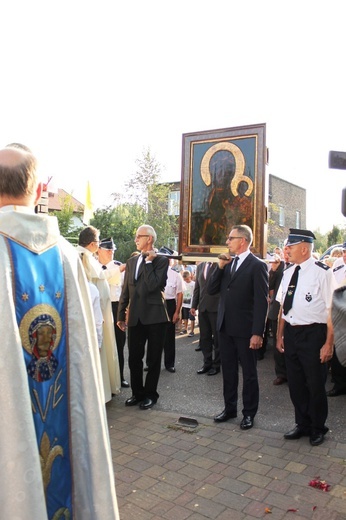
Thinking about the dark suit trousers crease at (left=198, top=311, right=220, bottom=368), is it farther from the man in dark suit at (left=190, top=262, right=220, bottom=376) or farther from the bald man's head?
the bald man's head

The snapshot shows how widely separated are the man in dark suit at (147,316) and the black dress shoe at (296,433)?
1.84m

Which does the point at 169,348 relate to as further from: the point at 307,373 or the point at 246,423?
the point at 307,373

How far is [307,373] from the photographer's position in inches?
182

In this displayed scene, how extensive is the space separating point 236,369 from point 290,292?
1205 mm

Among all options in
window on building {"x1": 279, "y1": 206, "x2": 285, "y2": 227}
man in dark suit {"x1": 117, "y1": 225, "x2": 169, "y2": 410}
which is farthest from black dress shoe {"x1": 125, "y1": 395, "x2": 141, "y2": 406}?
window on building {"x1": 279, "y1": 206, "x2": 285, "y2": 227}

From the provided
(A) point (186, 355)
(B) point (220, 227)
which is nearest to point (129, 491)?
(B) point (220, 227)

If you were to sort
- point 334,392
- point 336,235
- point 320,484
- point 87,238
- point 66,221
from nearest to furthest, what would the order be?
point 320,484 < point 87,238 < point 334,392 < point 66,221 < point 336,235

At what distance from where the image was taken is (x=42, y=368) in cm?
196

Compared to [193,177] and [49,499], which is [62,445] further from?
[193,177]

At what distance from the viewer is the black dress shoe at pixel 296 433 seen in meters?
4.66

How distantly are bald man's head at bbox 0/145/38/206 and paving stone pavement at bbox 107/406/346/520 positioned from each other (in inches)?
100

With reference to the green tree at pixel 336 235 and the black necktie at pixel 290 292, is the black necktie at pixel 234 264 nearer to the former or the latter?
the black necktie at pixel 290 292

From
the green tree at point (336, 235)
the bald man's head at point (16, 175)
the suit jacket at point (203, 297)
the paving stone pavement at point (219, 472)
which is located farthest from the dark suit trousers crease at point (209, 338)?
the green tree at point (336, 235)

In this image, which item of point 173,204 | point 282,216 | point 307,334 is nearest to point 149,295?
point 307,334
